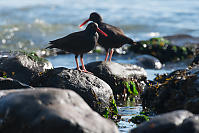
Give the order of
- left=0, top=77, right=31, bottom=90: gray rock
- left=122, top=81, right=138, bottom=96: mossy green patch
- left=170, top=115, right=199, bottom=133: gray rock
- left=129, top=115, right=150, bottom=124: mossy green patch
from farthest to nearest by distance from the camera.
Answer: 1. left=122, top=81, right=138, bottom=96: mossy green patch
2. left=0, top=77, right=31, bottom=90: gray rock
3. left=129, top=115, right=150, bottom=124: mossy green patch
4. left=170, top=115, right=199, bottom=133: gray rock

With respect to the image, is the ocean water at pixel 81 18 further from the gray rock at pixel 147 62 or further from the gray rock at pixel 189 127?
the gray rock at pixel 189 127

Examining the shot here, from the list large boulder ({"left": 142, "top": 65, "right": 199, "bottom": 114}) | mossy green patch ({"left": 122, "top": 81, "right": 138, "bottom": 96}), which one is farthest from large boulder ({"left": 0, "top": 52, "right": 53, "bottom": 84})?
large boulder ({"left": 142, "top": 65, "right": 199, "bottom": 114})

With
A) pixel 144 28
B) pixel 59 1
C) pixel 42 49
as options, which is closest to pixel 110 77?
pixel 42 49

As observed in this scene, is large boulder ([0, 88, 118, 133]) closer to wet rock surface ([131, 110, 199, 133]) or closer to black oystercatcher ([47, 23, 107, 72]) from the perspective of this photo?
wet rock surface ([131, 110, 199, 133])

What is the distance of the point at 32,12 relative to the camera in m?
24.6

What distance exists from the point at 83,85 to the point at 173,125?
2443 millimetres

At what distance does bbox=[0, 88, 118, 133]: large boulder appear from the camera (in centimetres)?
409

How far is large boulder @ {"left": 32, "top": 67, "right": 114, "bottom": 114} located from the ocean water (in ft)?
27.9

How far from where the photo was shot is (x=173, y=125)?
4.16 m

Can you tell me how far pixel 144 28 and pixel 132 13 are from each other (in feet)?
12.0

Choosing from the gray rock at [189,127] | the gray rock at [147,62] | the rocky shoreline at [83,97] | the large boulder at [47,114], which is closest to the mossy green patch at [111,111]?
the rocky shoreline at [83,97]

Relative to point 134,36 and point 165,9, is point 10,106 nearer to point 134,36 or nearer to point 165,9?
point 134,36

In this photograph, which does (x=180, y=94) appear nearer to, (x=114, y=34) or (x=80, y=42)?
(x=80, y=42)

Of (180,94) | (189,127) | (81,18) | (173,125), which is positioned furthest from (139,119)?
(81,18)
